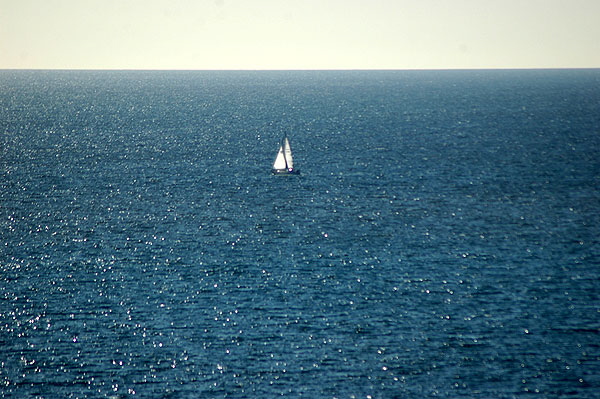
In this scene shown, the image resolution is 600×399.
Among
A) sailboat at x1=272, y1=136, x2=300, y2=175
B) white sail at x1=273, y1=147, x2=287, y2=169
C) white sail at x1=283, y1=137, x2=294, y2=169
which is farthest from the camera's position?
white sail at x1=283, y1=137, x2=294, y2=169

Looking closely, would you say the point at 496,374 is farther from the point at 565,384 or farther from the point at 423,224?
the point at 423,224

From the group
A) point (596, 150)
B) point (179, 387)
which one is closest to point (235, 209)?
point (179, 387)

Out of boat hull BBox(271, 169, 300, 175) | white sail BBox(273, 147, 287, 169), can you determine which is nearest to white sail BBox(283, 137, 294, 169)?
white sail BBox(273, 147, 287, 169)

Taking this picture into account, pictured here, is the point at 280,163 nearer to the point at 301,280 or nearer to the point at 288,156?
the point at 288,156

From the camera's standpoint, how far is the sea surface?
4481 cm

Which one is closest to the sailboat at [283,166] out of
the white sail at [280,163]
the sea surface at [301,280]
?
the white sail at [280,163]

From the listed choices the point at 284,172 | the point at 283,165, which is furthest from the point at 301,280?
the point at 283,165

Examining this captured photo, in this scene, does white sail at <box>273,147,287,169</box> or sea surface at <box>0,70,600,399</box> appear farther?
white sail at <box>273,147,287,169</box>

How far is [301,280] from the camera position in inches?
2489

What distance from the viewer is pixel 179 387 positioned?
43.1m

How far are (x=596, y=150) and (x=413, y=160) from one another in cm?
4085

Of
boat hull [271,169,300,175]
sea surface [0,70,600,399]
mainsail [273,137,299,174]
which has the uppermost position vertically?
mainsail [273,137,299,174]

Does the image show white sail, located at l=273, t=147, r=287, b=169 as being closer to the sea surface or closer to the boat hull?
the boat hull

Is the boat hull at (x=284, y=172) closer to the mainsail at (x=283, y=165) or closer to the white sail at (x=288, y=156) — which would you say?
the mainsail at (x=283, y=165)
